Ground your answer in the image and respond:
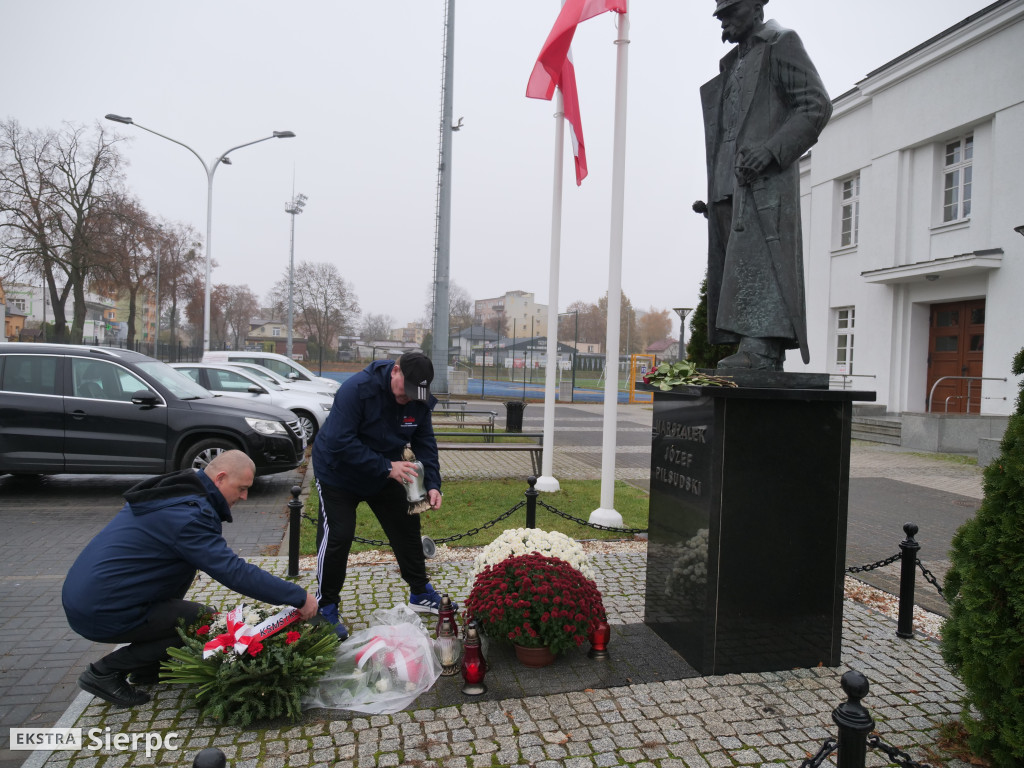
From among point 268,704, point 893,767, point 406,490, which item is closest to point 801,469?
point 893,767

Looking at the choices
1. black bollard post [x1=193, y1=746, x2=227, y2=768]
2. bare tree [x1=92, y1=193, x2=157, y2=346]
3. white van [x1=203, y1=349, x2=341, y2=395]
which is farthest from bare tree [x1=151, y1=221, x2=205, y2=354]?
black bollard post [x1=193, y1=746, x2=227, y2=768]

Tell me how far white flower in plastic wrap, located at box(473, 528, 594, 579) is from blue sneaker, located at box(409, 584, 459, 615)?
402mm

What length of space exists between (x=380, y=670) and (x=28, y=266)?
3895cm

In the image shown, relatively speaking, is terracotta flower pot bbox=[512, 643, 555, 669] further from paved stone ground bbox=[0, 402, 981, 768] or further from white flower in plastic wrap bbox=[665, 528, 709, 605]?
white flower in plastic wrap bbox=[665, 528, 709, 605]

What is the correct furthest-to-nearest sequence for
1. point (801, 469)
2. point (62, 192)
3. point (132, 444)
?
1. point (62, 192)
2. point (132, 444)
3. point (801, 469)

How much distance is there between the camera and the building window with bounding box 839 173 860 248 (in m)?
22.5

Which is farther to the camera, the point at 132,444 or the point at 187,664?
the point at 132,444

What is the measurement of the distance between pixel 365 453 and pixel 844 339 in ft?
73.3

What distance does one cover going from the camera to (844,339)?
75.5 ft

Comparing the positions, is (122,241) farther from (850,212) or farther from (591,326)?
(591,326)

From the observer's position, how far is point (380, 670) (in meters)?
3.84

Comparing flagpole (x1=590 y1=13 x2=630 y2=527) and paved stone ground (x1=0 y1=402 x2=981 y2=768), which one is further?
flagpole (x1=590 y1=13 x2=630 y2=527)

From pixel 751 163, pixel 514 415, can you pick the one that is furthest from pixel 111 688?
pixel 514 415

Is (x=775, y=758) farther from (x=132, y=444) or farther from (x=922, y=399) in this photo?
(x=922, y=399)
